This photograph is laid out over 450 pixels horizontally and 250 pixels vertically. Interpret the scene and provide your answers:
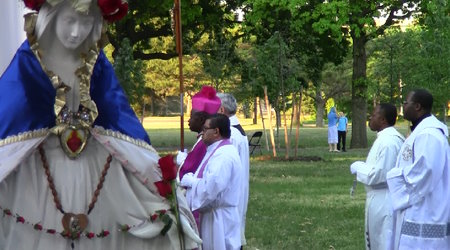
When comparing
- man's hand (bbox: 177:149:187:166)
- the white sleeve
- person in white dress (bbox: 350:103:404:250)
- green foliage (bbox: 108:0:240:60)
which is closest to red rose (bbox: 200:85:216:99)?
man's hand (bbox: 177:149:187:166)

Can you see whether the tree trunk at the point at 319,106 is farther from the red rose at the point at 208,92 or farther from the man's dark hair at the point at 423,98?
the man's dark hair at the point at 423,98

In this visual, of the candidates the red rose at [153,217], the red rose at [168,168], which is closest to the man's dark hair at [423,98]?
the red rose at [168,168]

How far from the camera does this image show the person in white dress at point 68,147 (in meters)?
4.72

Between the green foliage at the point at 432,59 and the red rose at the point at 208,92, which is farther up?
the green foliage at the point at 432,59

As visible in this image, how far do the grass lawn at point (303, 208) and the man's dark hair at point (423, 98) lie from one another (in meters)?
4.01

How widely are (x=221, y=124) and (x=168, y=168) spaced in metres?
2.15

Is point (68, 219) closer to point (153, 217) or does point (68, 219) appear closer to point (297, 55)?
point (153, 217)

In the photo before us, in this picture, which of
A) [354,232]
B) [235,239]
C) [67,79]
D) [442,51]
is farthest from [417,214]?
[442,51]

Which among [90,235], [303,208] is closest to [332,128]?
[303,208]

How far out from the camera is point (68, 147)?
478 cm

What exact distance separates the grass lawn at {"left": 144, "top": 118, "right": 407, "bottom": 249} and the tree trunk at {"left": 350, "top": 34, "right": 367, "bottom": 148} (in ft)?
29.2

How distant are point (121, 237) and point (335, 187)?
1290 centimetres

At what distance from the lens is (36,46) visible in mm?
4738

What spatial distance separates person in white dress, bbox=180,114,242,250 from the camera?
22.2ft
